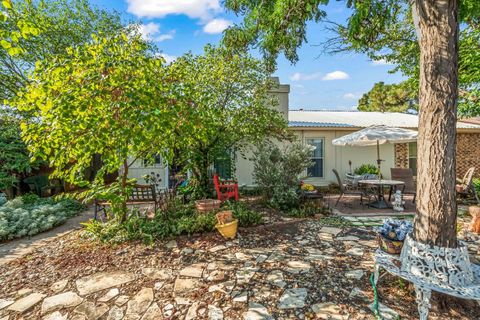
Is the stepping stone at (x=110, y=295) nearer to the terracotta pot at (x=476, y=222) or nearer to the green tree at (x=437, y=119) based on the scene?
the green tree at (x=437, y=119)

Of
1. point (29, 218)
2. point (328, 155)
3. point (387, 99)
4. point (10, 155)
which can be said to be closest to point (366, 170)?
point (328, 155)

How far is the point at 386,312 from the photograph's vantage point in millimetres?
2775

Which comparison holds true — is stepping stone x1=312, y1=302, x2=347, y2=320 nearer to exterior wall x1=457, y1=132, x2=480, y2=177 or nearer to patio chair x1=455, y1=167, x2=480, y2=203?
patio chair x1=455, y1=167, x2=480, y2=203

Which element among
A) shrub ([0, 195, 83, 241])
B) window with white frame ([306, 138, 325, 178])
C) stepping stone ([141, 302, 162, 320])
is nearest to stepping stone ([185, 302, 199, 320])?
stepping stone ([141, 302, 162, 320])

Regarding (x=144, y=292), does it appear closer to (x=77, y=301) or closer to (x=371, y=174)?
(x=77, y=301)

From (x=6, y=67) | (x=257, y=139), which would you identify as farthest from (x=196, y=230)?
(x=6, y=67)

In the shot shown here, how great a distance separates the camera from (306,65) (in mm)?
5934

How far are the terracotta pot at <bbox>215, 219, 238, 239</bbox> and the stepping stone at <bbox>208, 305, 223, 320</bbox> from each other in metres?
2.03

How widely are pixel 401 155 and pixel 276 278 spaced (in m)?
11.2

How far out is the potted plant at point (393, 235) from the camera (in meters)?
3.53

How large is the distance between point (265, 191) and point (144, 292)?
501 centimetres

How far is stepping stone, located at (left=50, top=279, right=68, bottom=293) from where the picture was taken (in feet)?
11.2

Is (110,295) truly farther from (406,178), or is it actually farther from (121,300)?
(406,178)

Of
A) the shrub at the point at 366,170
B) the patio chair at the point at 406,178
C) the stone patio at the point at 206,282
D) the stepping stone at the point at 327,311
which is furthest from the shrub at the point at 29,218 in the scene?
the shrub at the point at 366,170
